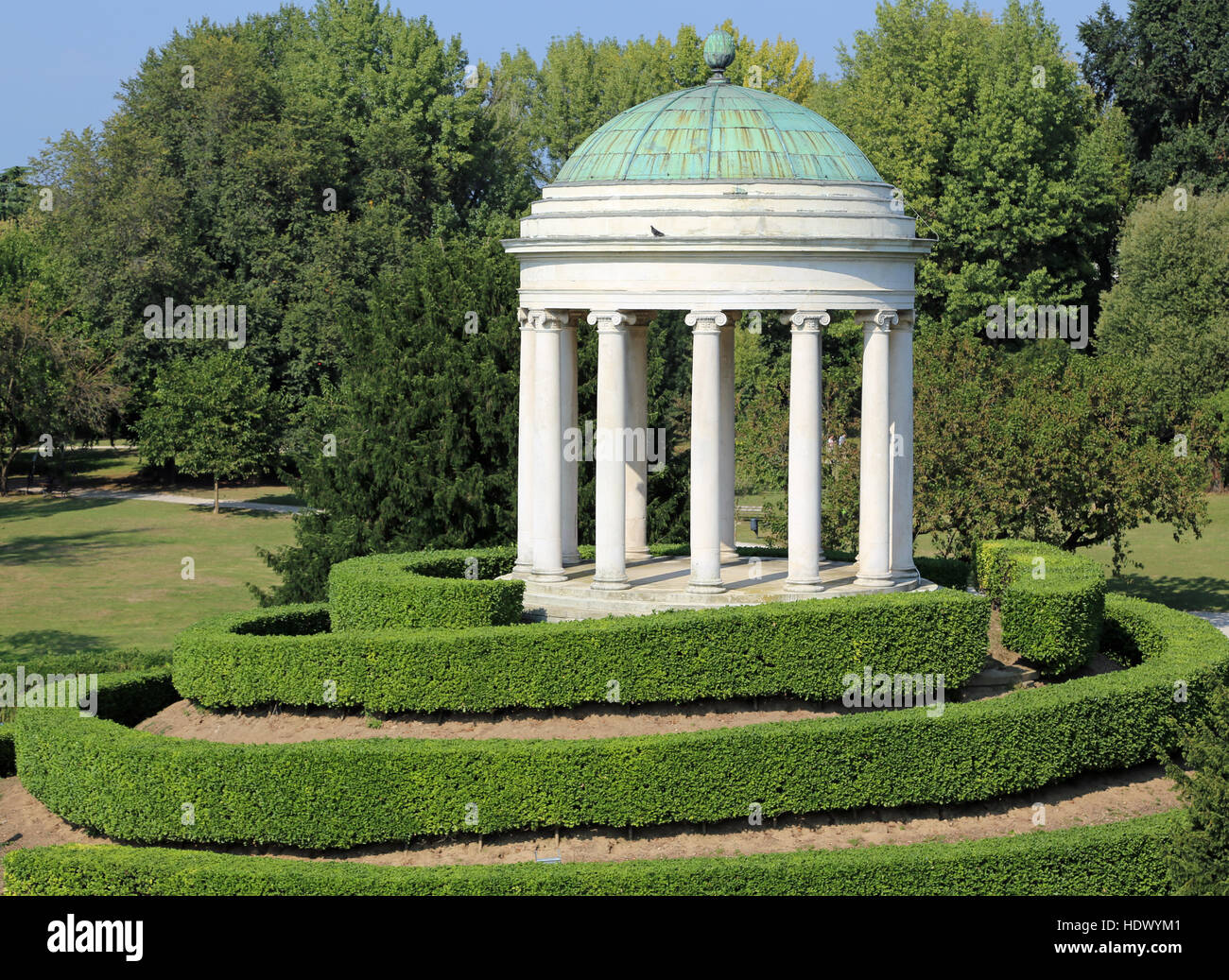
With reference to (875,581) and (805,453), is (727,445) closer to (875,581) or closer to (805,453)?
(805,453)

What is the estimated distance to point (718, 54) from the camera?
4100cm

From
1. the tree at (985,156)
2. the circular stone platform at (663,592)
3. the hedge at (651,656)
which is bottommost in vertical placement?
the hedge at (651,656)

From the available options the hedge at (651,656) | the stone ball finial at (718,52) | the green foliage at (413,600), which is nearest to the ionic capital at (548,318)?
the green foliage at (413,600)

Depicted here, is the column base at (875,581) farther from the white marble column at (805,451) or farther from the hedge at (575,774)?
the hedge at (575,774)

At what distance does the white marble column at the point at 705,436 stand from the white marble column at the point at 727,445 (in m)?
3.48

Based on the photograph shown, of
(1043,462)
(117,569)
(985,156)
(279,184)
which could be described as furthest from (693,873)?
(279,184)

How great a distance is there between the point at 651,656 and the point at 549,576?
23.0ft

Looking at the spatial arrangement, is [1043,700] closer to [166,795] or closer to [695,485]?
[695,485]

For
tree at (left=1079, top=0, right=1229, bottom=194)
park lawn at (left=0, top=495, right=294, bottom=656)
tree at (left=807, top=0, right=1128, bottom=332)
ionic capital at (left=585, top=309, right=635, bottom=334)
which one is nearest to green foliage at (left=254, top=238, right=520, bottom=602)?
park lawn at (left=0, top=495, right=294, bottom=656)

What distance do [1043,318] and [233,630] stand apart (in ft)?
214

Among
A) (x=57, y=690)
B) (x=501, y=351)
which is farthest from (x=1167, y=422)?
(x=57, y=690)

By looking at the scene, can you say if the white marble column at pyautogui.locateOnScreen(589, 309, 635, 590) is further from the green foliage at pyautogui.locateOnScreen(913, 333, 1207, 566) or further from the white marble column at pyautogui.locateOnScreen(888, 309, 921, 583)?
the green foliage at pyautogui.locateOnScreen(913, 333, 1207, 566)

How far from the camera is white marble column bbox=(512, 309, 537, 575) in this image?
40219mm

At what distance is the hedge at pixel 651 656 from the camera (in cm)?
3312
